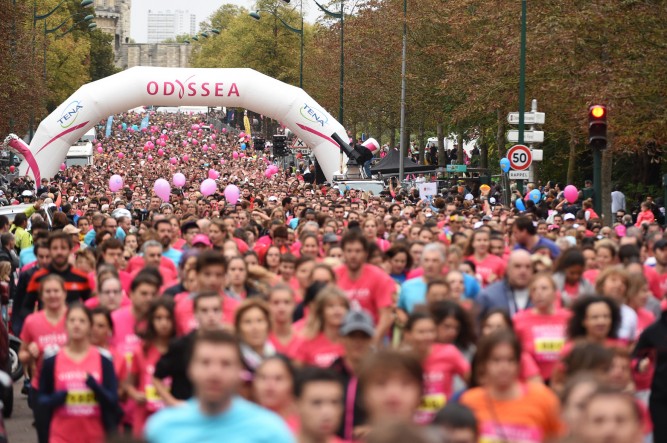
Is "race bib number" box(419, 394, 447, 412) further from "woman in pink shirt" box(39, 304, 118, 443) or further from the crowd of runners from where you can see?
"woman in pink shirt" box(39, 304, 118, 443)

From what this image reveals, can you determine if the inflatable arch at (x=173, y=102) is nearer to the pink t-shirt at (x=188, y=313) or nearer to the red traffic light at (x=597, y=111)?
the red traffic light at (x=597, y=111)

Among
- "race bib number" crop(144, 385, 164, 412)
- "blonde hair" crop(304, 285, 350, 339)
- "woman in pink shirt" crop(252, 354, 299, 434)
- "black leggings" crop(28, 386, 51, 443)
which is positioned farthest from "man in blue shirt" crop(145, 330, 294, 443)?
"black leggings" crop(28, 386, 51, 443)

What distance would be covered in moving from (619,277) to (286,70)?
8309 centimetres

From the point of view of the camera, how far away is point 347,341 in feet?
26.8

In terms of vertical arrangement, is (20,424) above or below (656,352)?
below

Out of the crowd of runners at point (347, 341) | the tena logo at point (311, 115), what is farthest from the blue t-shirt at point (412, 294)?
the tena logo at point (311, 115)

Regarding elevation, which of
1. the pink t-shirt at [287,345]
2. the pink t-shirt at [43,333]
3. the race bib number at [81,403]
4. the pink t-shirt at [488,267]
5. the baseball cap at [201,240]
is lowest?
the race bib number at [81,403]

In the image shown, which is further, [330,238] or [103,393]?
[330,238]

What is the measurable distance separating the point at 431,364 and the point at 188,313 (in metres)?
1.87

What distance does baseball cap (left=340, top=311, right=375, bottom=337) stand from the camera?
319 inches

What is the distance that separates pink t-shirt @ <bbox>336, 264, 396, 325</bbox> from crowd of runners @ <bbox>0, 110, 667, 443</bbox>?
0.02 meters

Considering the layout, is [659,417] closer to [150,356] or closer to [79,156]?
[150,356]

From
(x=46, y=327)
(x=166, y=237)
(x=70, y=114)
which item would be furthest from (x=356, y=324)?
(x=70, y=114)

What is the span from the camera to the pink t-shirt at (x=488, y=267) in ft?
43.2
